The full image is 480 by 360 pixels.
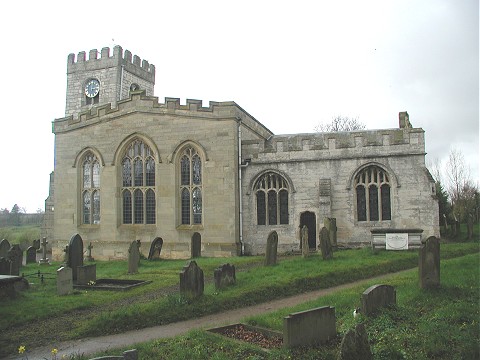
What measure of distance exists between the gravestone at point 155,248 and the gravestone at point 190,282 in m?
9.38

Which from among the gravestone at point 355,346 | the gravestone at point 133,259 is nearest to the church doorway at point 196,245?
the gravestone at point 133,259

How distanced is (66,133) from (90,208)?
14.0 ft

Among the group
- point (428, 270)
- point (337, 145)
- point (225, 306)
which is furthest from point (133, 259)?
point (337, 145)

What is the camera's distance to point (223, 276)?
38.0 feet

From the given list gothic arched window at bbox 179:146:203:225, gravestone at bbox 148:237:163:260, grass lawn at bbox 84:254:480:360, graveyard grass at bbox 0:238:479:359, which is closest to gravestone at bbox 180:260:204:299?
graveyard grass at bbox 0:238:479:359

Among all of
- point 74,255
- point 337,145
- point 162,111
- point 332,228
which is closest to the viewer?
point 74,255

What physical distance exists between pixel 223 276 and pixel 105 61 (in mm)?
27812

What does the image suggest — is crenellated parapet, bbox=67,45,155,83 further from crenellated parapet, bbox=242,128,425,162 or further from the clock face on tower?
crenellated parapet, bbox=242,128,425,162

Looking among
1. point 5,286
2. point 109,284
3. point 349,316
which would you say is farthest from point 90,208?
point 349,316

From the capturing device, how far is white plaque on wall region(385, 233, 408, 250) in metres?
16.7

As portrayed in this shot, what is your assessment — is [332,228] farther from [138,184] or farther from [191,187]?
[138,184]

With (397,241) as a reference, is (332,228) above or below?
above

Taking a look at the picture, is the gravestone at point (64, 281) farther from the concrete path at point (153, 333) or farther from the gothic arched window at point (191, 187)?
the gothic arched window at point (191, 187)

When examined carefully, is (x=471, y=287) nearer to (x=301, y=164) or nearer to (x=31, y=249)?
(x=301, y=164)
